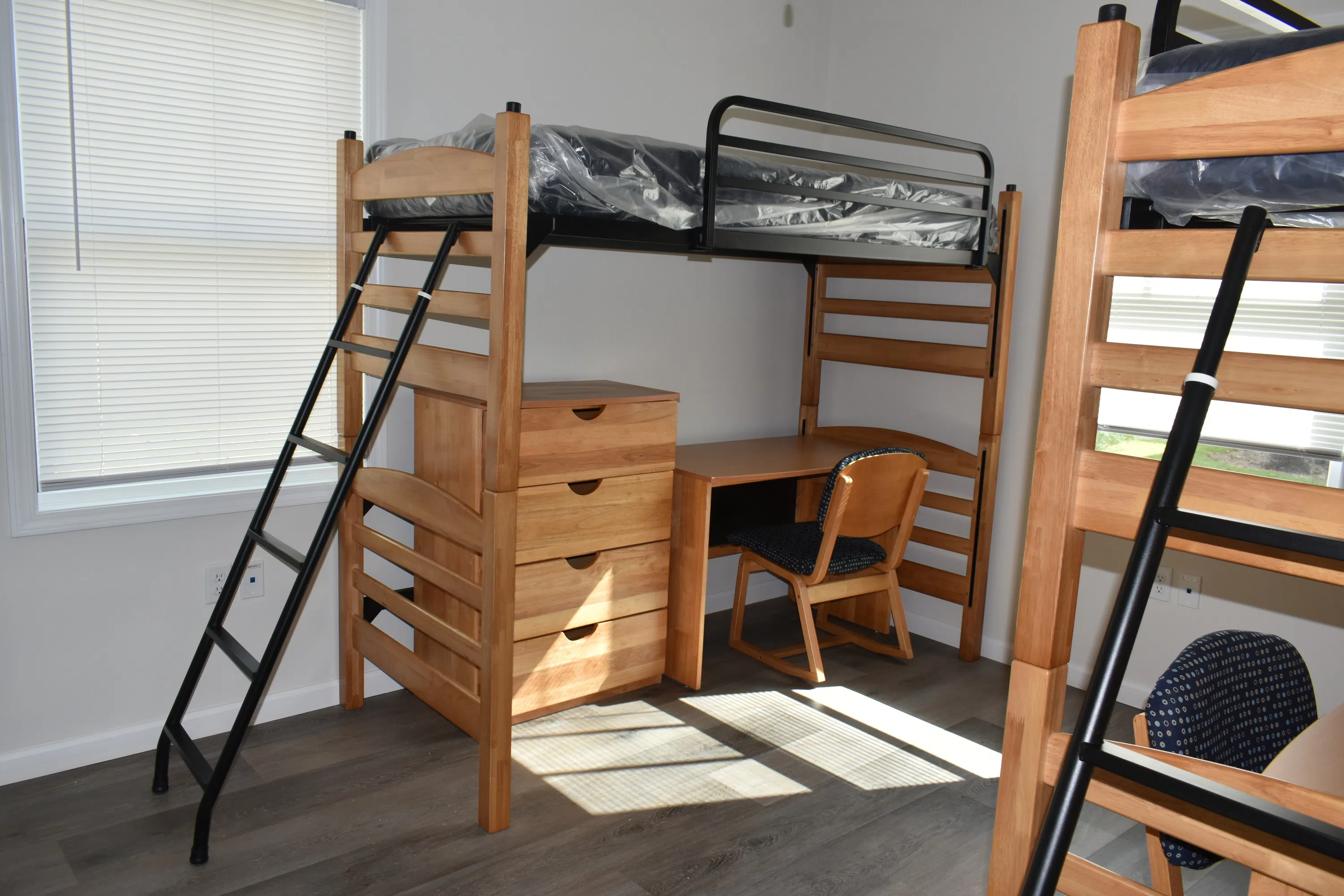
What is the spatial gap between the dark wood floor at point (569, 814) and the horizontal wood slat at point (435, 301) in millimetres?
1199

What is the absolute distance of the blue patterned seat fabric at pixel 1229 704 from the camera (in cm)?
143

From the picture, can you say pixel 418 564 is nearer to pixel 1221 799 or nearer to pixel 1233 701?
pixel 1233 701

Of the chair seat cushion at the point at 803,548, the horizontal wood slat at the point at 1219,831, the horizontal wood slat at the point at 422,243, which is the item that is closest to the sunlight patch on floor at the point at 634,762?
the chair seat cushion at the point at 803,548

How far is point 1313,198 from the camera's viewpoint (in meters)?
1.20

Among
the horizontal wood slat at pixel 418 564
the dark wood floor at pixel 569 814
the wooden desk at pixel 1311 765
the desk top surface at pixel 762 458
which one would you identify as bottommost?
the dark wood floor at pixel 569 814

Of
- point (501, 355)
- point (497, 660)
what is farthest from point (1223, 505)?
point (497, 660)

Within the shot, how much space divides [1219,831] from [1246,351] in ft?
6.58

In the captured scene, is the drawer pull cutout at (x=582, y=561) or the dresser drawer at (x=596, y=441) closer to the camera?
the dresser drawer at (x=596, y=441)

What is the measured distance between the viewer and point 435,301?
7.52ft

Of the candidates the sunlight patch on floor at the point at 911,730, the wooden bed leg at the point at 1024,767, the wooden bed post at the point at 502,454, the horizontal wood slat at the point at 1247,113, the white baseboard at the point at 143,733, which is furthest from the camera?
the sunlight patch on floor at the point at 911,730

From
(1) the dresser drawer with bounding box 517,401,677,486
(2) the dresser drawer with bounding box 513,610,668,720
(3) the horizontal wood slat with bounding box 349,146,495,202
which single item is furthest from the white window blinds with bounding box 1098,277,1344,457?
(3) the horizontal wood slat with bounding box 349,146,495,202

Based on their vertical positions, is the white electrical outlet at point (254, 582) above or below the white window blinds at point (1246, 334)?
below

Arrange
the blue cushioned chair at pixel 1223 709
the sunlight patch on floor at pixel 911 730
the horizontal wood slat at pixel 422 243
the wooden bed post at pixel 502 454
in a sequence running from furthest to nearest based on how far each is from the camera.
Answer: the sunlight patch on floor at pixel 911 730 < the horizontal wood slat at pixel 422 243 < the wooden bed post at pixel 502 454 < the blue cushioned chair at pixel 1223 709

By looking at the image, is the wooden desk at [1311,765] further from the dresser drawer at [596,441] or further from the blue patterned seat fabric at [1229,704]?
the dresser drawer at [596,441]
